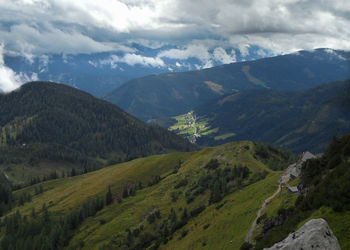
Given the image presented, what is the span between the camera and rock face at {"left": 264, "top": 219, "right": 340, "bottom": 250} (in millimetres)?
27531

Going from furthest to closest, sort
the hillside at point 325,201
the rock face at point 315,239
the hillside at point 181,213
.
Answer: the hillside at point 181,213
the hillside at point 325,201
the rock face at point 315,239

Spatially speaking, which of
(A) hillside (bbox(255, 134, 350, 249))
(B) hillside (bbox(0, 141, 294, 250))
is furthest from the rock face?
(B) hillside (bbox(0, 141, 294, 250))

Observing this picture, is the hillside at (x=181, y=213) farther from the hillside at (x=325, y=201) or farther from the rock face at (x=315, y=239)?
the rock face at (x=315, y=239)

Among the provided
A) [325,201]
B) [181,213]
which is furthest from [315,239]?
[181,213]

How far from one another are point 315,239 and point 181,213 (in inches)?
4192

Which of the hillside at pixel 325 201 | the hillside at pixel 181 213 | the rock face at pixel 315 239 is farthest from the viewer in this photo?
the hillside at pixel 181 213

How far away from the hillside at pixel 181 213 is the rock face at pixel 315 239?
125 ft

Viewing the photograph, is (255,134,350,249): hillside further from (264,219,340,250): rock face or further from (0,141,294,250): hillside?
(0,141,294,250): hillside

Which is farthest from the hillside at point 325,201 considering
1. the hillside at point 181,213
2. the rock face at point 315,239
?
the hillside at point 181,213

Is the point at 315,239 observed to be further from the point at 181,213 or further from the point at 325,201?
the point at 181,213

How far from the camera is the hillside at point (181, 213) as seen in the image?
86562 mm

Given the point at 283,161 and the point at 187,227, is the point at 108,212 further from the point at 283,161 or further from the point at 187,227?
the point at 283,161

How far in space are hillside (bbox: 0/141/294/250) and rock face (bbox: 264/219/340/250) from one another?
38009 millimetres

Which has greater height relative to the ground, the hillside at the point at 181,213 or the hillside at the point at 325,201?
the hillside at the point at 325,201
